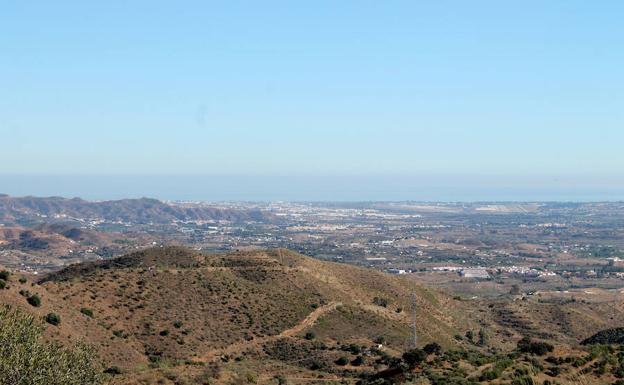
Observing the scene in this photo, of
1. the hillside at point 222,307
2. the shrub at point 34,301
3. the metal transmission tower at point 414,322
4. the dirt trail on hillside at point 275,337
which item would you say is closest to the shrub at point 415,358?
the hillside at point 222,307

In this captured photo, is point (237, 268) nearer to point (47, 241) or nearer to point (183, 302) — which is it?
point (183, 302)

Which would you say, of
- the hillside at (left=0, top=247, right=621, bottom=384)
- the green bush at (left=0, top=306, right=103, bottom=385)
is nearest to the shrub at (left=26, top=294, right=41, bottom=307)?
the hillside at (left=0, top=247, right=621, bottom=384)

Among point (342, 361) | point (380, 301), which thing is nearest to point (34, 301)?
point (342, 361)

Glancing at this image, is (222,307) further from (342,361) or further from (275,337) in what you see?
(342,361)

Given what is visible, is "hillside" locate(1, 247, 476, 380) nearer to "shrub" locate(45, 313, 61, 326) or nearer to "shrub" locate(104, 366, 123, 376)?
"shrub" locate(45, 313, 61, 326)

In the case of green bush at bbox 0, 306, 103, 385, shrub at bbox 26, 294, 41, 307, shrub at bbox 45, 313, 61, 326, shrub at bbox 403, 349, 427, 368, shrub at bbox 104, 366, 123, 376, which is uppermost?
green bush at bbox 0, 306, 103, 385

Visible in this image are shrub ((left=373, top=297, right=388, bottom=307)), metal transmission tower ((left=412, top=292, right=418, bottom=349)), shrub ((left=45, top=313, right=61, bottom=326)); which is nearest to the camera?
shrub ((left=45, top=313, right=61, bottom=326))

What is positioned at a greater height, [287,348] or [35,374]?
[35,374]

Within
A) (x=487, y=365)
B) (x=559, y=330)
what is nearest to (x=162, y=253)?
(x=559, y=330)
